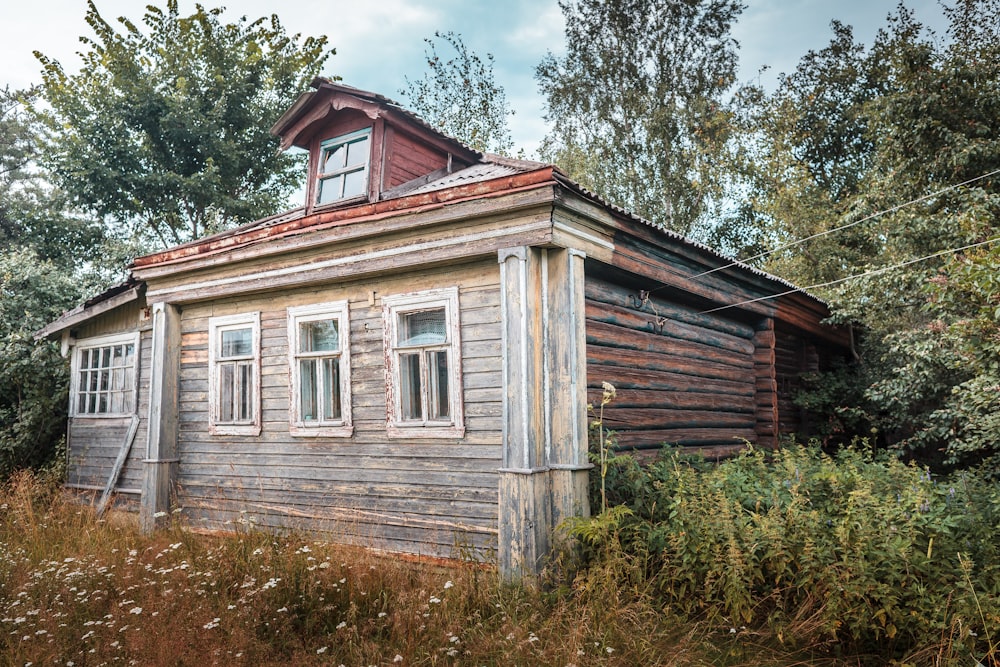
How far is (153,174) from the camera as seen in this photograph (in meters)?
22.3

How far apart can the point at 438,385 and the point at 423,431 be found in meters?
0.51

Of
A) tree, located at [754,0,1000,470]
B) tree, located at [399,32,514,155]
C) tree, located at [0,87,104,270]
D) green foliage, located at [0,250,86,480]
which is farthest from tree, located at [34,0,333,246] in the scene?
tree, located at [754,0,1000,470]

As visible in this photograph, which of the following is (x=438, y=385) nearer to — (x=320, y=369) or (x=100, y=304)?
(x=320, y=369)

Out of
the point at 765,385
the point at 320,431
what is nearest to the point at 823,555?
the point at 320,431

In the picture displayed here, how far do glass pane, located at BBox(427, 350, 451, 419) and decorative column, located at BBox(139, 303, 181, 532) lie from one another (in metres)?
4.52

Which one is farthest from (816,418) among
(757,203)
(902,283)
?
(757,203)

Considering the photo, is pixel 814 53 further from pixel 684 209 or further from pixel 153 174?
pixel 153 174

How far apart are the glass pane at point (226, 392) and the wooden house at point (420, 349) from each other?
22 mm

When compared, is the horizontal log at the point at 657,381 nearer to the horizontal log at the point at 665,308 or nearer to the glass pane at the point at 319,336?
the horizontal log at the point at 665,308

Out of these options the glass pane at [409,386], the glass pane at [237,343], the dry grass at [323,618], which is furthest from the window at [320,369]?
the dry grass at [323,618]

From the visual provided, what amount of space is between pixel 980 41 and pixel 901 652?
11.8m

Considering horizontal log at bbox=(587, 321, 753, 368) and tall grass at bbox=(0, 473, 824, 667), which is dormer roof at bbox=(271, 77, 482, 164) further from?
tall grass at bbox=(0, 473, 824, 667)

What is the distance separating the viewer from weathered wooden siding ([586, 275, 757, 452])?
766cm

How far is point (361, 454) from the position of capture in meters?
7.81
